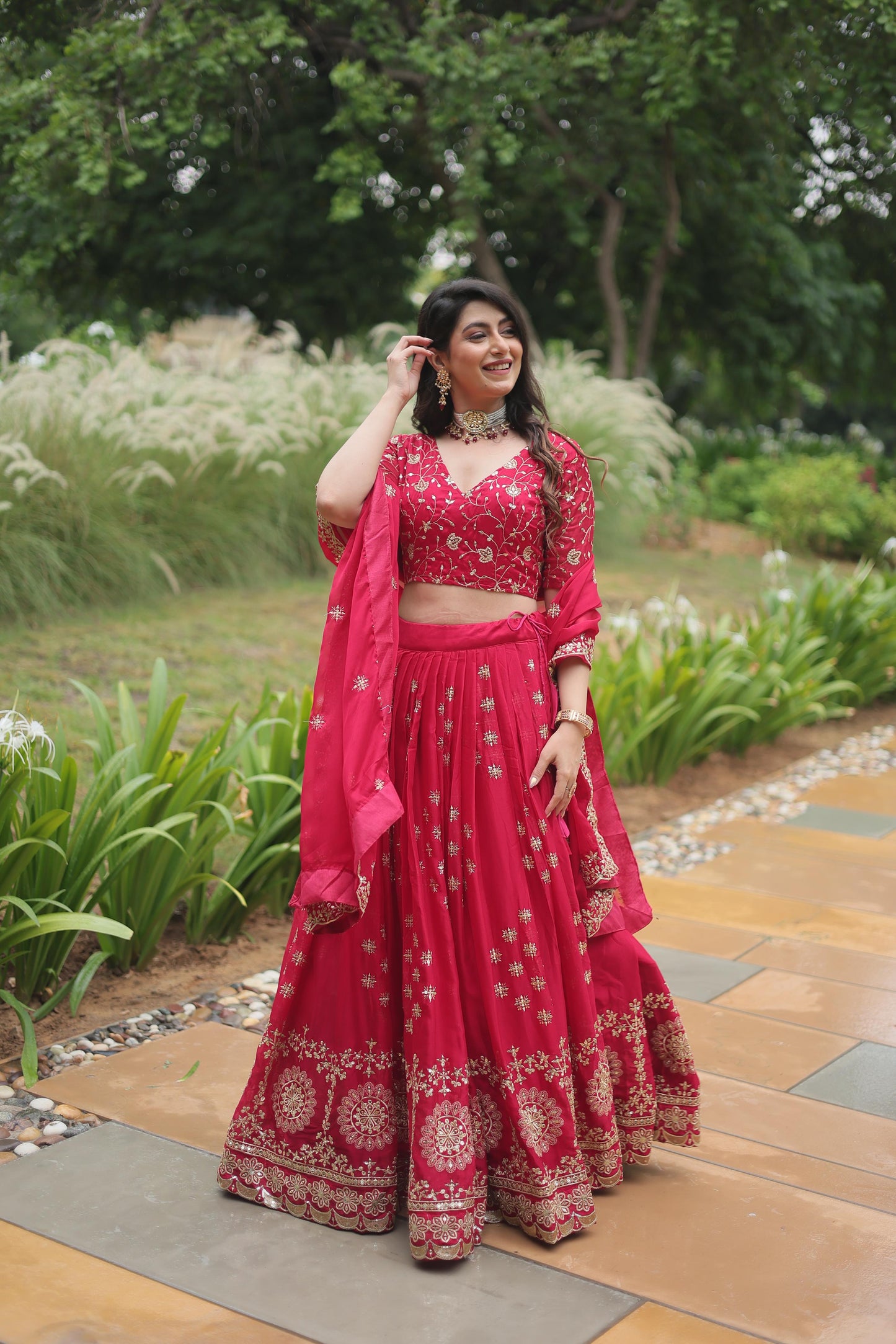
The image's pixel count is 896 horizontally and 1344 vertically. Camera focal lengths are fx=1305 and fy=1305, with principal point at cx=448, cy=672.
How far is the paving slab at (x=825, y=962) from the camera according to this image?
12.6 feet

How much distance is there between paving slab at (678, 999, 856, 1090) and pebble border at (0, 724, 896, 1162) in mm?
1136

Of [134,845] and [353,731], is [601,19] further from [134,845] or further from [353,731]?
[353,731]

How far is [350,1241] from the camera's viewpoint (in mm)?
2383

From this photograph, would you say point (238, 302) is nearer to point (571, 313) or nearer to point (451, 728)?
point (571, 313)

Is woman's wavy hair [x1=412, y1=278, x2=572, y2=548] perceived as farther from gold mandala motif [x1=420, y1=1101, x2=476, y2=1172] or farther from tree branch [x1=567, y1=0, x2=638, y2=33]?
tree branch [x1=567, y1=0, x2=638, y2=33]

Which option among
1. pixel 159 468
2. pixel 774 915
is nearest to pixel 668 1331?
pixel 774 915

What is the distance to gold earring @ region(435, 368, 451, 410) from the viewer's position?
2.55 metres

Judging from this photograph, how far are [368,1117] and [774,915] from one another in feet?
7.60

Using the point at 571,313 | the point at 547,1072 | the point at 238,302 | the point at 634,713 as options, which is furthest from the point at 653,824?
the point at 571,313

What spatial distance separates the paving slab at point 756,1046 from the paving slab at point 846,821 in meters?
1.98

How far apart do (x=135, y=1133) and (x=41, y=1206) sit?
329mm

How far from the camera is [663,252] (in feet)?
44.7

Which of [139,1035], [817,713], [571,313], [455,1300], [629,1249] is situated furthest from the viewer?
[571,313]

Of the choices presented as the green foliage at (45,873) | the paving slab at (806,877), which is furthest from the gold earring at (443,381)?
the paving slab at (806,877)
